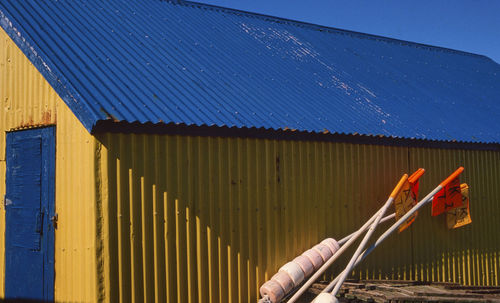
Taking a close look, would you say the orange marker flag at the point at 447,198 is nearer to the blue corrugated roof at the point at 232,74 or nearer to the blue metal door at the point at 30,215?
the blue corrugated roof at the point at 232,74

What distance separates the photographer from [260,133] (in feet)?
25.6

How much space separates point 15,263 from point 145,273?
229 centimetres

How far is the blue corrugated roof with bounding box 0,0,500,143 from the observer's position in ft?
23.7

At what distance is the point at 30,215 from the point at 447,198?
21.9ft

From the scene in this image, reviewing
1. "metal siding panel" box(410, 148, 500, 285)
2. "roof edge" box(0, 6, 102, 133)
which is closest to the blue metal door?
"roof edge" box(0, 6, 102, 133)

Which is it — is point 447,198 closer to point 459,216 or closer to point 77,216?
point 459,216

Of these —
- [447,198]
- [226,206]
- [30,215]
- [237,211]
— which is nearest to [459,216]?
[447,198]

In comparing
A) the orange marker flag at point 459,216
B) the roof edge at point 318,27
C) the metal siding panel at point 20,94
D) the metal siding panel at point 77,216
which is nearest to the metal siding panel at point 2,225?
the metal siding panel at point 20,94

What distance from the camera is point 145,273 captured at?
671 centimetres

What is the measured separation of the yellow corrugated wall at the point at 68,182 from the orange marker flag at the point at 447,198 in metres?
5.74

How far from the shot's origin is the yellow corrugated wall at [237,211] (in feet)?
21.8

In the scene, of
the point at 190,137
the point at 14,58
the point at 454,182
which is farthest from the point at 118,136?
the point at 454,182

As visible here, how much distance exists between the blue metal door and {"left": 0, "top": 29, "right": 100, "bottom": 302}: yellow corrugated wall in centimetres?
14

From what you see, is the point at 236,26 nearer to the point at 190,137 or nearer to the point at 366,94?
the point at 366,94
